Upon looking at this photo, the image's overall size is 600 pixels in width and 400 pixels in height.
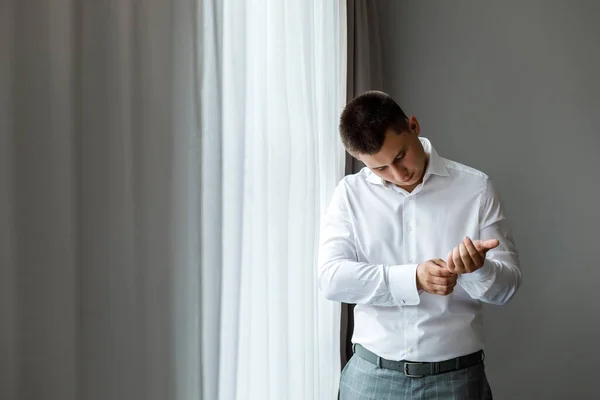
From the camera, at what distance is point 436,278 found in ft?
4.81

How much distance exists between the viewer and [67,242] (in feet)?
3.73

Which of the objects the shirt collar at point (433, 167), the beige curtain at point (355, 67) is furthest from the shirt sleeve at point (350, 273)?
the beige curtain at point (355, 67)

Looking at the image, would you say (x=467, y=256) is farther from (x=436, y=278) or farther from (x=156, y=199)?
(x=156, y=199)

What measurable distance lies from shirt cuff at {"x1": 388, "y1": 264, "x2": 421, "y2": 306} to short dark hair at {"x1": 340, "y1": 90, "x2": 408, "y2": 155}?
1.01 ft

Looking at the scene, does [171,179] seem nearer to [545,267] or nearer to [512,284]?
[512,284]

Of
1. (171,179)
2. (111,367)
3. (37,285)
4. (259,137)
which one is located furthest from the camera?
(259,137)

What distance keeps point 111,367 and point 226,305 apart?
41cm

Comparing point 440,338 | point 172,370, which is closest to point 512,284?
point 440,338

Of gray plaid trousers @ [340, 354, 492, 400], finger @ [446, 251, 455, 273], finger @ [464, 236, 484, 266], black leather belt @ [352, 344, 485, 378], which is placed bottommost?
gray plaid trousers @ [340, 354, 492, 400]

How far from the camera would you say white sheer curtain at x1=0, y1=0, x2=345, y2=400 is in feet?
3.57

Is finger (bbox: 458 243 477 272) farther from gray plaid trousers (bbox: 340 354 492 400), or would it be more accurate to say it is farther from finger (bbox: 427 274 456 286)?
gray plaid trousers (bbox: 340 354 492 400)

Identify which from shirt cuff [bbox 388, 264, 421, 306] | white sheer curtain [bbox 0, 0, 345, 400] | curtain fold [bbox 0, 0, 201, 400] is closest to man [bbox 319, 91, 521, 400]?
shirt cuff [bbox 388, 264, 421, 306]

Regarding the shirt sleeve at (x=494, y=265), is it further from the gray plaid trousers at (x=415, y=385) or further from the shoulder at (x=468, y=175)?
the gray plaid trousers at (x=415, y=385)

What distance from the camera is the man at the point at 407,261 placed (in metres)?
1.58
